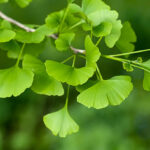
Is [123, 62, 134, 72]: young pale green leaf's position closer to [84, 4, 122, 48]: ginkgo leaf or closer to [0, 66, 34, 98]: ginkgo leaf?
[84, 4, 122, 48]: ginkgo leaf

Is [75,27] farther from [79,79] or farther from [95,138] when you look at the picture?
[95,138]

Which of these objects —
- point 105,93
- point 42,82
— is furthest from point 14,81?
point 105,93

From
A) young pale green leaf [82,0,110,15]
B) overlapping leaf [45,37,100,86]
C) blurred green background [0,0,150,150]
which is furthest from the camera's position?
blurred green background [0,0,150,150]

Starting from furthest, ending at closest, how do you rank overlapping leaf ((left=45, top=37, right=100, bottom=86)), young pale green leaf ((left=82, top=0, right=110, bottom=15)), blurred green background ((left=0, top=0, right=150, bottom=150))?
1. blurred green background ((left=0, top=0, right=150, bottom=150))
2. young pale green leaf ((left=82, top=0, right=110, bottom=15))
3. overlapping leaf ((left=45, top=37, right=100, bottom=86))

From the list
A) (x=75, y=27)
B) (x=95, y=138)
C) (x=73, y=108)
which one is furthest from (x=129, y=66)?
(x=73, y=108)

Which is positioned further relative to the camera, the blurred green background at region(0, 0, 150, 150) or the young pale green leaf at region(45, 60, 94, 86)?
the blurred green background at region(0, 0, 150, 150)

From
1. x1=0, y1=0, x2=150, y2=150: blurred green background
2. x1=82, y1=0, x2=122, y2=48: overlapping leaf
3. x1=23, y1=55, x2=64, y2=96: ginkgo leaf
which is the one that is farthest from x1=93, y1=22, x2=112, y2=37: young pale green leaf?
x1=0, y1=0, x2=150, y2=150: blurred green background
